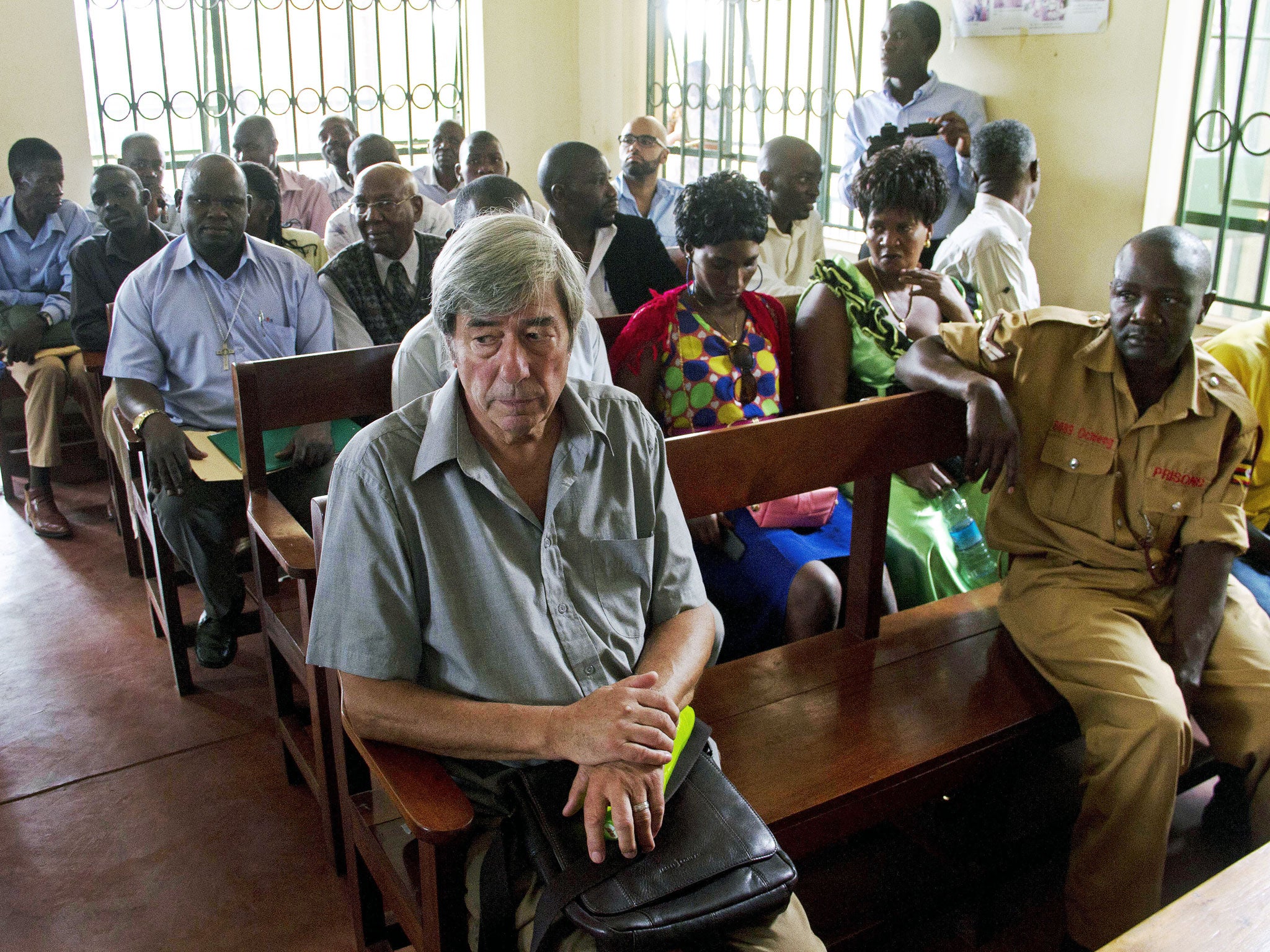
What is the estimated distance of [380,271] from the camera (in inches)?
134

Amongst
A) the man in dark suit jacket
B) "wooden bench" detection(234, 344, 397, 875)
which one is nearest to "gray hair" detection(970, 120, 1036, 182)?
the man in dark suit jacket

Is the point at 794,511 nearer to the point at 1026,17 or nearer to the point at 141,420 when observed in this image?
the point at 141,420

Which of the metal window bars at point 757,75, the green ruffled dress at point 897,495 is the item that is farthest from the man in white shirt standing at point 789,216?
the green ruffled dress at point 897,495

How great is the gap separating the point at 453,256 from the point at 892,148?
5.76 ft

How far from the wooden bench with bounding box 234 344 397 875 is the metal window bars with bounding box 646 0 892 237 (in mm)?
3022

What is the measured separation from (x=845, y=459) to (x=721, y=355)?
61cm

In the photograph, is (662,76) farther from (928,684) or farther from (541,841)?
(541,841)

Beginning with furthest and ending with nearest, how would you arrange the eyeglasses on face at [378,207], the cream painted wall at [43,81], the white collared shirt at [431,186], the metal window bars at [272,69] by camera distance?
the metal window bars at [272,69], the cream painted wall at [43,81], the white collared shirt at [431,186], the eyeglasses on face at [378,207]

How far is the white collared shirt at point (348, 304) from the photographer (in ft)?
11.0

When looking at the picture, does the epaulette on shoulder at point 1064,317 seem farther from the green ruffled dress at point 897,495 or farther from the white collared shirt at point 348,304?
the white collared shirt at point 348,304

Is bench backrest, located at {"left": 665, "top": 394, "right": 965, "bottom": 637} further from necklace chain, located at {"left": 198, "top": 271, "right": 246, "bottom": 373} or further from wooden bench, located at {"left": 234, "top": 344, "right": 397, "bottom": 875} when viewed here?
necklace chain, located at {"left": 198, "top": 271, "right": 246, "bottom": 373}

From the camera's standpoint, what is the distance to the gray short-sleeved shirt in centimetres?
145

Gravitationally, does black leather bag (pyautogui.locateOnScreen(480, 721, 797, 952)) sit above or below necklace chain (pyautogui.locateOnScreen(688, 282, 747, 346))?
below

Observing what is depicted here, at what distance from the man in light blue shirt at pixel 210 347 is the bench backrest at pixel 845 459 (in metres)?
1.34
